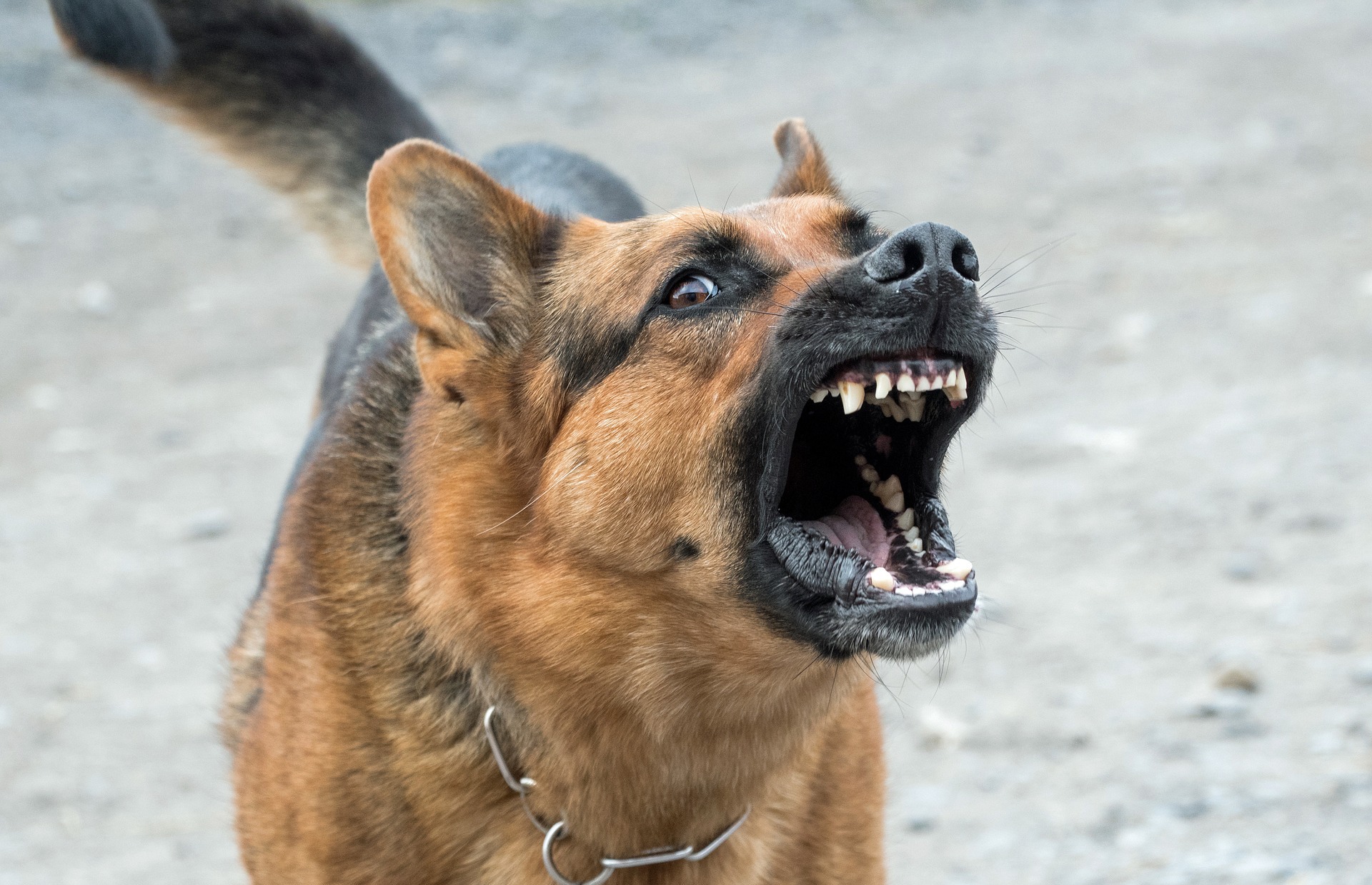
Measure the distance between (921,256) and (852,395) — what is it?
11.1 inches

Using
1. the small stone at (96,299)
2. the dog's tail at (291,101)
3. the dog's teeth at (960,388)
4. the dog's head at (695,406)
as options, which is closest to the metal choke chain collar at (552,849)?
the dog's head at (695,406)

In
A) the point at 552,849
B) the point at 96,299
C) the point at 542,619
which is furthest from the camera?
the point at 96,299

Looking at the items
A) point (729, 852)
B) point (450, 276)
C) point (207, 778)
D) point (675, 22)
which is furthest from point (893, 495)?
point (675, 22)

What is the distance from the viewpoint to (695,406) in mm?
2773

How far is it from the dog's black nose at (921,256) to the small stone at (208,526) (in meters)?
4.48

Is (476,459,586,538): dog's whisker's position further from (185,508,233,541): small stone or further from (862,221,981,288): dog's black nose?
(185,508,233,541): small stone

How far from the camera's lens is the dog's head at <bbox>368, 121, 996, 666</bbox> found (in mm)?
Result: 2615

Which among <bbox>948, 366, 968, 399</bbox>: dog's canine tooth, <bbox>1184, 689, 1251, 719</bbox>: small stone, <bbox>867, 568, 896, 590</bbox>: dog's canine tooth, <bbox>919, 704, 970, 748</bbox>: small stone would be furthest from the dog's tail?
<bbox>1184, 689, 1251, 719</bbox>: small stone

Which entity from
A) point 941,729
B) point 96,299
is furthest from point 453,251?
point 96,299

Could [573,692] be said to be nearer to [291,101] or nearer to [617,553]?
[617,553]

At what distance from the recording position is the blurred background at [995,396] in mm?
4383

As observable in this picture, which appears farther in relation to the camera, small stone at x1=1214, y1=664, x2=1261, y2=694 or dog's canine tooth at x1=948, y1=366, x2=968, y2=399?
small stone at x1=1214, y1=664, x2=1261, y2=694

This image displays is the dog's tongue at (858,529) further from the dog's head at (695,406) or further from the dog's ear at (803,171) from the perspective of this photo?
the dog's ear at (803,171)

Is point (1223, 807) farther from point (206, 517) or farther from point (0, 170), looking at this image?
point (0, 170)
